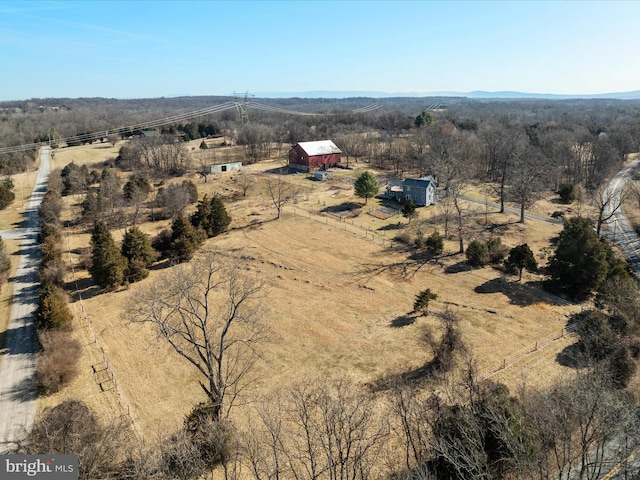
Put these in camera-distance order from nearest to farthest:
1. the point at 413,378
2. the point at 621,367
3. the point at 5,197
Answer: the point at 621,367 → the point at 413,378 → the point at 5,197

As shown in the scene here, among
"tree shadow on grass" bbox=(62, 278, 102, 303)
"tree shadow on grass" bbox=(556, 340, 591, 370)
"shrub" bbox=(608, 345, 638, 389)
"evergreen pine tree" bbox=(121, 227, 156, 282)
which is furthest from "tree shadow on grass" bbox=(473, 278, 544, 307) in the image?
"tree shadow on grass" bbox=(62, 278, 102, 303)

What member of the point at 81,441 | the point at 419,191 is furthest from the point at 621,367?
the point at 419,191

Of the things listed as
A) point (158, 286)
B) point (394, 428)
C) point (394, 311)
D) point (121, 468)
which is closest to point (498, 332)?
point (394, 311)

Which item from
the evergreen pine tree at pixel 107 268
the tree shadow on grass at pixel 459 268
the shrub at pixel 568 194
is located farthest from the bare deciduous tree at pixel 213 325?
the shrub at pixel 568 194

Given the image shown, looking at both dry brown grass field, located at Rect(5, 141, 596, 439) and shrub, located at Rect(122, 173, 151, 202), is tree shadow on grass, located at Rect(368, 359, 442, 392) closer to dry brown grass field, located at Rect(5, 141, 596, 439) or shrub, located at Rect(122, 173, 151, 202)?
dry brown grass field, located at Rect(5, 141, 596, 439)

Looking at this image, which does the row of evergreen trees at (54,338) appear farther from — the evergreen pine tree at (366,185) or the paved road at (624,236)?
the paved road at (624,236)

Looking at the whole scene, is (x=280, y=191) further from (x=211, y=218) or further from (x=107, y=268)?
(x=107, y=268)

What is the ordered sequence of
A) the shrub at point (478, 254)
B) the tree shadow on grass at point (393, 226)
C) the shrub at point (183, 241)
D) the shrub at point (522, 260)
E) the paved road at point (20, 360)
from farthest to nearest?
1. the tree shadow on grass at point (393, 226)
2. the shrub at point (183, 241)
3. the shrub at point (478, 254)
4. the shrub at point (522, 260)
5. the paved road at point (20, 360)
